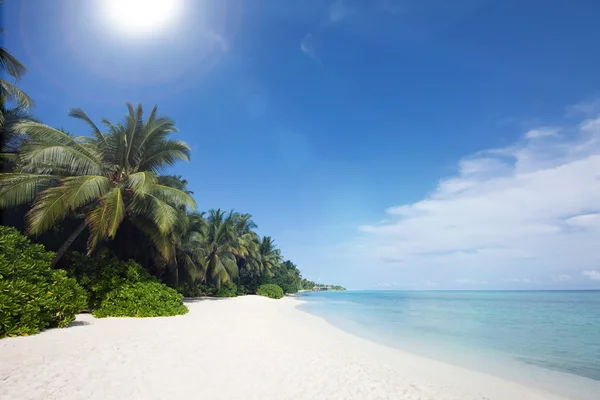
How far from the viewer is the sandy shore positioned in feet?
14.4

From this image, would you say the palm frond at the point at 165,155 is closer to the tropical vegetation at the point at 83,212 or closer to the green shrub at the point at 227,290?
the tropical vegetation at the point at 83,212

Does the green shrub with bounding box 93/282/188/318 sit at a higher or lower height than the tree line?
lower

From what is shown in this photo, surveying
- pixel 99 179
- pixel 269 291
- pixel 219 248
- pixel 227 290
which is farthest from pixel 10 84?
pixel 269 291

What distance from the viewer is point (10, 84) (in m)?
11.1

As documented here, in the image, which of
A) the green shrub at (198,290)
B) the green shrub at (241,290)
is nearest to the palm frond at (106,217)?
the green shrub at (198,290)

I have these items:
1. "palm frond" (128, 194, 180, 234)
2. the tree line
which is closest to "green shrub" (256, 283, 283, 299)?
the tree line

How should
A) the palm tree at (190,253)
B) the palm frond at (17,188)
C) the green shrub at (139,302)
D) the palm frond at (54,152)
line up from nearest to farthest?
1. the palm frond at (17,188)
2. the palm frond at (54,152)
3. the green shrub at (139,302)
4. the palm tree at (190,253)

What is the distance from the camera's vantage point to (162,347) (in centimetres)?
675

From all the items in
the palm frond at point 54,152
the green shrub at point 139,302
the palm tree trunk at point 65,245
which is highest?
the palm frond at point 54,152

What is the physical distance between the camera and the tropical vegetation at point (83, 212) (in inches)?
321

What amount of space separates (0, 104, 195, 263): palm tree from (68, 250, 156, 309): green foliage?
0.64 m

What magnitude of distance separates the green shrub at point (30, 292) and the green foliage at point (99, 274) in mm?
2777

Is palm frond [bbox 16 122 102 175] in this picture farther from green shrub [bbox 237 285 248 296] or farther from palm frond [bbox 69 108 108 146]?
green shrub [bbox 237 285 248 296]

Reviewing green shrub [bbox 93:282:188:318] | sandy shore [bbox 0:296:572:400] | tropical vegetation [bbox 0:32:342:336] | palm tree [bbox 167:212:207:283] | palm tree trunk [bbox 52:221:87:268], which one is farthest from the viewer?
palm tree [bbox 167:212:207:283]
